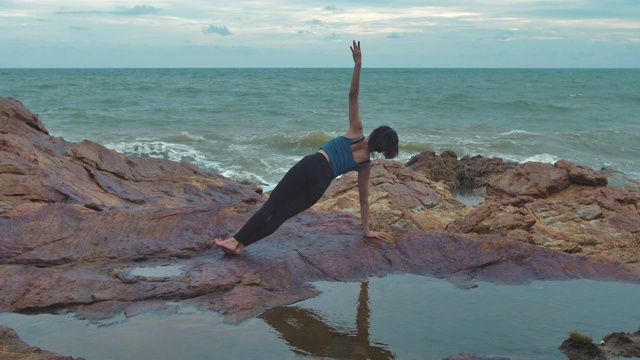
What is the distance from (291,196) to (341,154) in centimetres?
53

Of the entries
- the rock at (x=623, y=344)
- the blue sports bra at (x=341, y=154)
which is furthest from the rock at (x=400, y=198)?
the rock at (x=623, y=344)

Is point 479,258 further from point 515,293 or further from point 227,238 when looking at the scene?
point 227,238

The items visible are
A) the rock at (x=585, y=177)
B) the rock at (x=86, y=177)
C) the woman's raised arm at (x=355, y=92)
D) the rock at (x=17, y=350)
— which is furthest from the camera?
the rock at (x=585, y=177)

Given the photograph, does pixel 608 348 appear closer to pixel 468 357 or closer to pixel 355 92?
pixel 468 357

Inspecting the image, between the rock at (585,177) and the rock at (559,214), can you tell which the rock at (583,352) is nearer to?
the rock at (559,214)

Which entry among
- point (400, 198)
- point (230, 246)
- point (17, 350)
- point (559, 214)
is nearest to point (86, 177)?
point (230, 246)

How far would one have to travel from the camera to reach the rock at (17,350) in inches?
147

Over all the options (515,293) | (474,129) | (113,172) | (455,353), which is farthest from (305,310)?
(474,129)

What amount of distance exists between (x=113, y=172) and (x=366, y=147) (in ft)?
16.4

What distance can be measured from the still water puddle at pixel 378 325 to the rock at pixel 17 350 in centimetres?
22

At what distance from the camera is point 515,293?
526cm

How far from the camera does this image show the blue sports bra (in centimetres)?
554

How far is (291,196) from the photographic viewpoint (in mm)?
5559

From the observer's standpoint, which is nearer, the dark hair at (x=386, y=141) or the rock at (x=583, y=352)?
the rock at (x=583, y=352)
